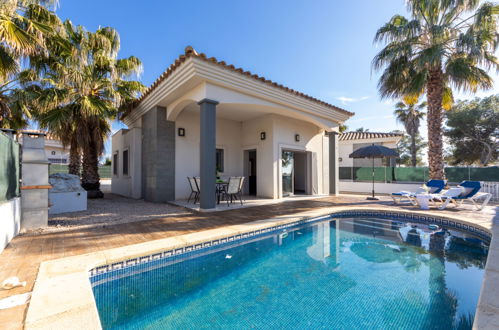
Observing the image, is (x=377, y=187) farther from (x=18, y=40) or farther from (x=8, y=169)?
(x=18, y=40)

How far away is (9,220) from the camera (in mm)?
3574

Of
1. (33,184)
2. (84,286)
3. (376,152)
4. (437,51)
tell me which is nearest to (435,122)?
(376,152)

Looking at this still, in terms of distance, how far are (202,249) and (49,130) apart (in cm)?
810

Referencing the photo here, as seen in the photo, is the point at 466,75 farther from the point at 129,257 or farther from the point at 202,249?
the point at 129,257

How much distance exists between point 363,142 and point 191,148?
17.7 m

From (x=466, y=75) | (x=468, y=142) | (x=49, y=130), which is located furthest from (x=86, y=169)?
(x=468, y=142)

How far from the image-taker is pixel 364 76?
33.0 feet

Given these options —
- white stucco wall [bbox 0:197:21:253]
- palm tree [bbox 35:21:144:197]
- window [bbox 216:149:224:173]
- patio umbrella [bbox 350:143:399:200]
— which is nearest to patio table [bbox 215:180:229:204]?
window [bbox 216:149:224:173]

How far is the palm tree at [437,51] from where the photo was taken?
307 inches

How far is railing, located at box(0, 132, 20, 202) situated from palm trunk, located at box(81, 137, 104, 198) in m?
5.46

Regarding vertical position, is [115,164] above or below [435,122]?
below

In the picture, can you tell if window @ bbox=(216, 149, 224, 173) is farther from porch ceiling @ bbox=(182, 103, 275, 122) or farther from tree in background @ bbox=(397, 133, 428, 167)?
tree in background @ bbox=(397, 133, 428, 167)

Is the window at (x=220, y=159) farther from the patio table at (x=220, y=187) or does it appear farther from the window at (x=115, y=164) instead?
the window at (x=115, y=164)

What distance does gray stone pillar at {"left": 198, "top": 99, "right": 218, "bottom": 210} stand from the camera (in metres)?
6.29
